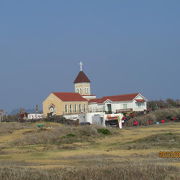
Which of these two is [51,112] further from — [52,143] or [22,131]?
[52,143]

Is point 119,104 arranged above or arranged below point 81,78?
below

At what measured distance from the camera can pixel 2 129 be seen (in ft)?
153

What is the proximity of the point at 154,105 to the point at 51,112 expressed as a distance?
817 inches

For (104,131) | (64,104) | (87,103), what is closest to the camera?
(104,131)

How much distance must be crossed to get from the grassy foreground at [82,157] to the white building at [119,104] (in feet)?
82.8

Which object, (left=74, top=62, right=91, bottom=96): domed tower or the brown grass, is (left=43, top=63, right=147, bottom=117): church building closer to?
(left=74, top=62, right=91, bottom=96): domed tower

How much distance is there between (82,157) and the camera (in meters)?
24.9

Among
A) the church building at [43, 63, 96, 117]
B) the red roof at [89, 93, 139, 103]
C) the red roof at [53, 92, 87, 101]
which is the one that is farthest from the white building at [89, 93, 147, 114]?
the red roof at [53, 92, 87, 101]

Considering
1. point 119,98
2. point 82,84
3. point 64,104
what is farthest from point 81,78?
point 64,104

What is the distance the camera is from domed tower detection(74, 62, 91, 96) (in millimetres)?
76000

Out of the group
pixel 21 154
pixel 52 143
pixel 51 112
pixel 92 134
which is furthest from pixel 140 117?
pixel 21 154

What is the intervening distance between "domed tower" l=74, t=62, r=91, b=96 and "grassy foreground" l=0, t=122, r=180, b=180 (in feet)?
96.4

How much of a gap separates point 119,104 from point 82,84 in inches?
336

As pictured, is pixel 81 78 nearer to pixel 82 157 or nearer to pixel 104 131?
pixel 104 131
